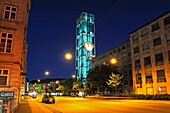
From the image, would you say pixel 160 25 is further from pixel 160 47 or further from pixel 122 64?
pixel 122 64

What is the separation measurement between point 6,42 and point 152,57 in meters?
38.3

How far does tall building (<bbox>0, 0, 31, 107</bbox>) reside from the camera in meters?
16.6

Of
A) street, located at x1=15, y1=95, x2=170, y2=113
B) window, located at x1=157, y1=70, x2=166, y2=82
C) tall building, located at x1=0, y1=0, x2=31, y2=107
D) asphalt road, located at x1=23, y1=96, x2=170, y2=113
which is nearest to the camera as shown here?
street, located at x1=15, y1=95, x2=170, y2=113

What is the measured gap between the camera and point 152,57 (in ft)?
145

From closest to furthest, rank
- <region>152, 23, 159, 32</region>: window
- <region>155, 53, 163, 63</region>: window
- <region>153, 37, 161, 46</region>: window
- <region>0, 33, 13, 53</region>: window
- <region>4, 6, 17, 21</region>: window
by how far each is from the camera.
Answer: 1. <region>0, 33, 13, 53</region>: window
2. <region>4, 6, 17, 21</region>: window
3. <region>155, 53, 163, 63</region>: window
4. <region>153, 37, 161, 46</region>: window
5. <region>152, 23, 159, 32</region>: window

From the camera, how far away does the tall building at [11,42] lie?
16.6 meters

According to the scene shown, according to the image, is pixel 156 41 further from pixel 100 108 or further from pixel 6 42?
pixel 6 42

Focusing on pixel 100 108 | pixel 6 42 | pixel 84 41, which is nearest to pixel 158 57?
pixel 100 108

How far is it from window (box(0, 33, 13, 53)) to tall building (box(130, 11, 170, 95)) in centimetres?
3610

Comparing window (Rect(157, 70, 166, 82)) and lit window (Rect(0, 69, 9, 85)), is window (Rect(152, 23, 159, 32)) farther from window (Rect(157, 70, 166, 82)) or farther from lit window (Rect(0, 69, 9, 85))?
lit window (Rect(0, 69, 9, 85))

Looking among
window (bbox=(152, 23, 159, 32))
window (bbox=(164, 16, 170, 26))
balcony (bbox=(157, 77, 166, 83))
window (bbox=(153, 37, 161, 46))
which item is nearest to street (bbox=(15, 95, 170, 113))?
balcony (bbox=(157, 77, 166, 83))

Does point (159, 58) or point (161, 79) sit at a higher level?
point (159, 58)

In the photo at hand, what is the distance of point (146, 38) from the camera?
47.0 m

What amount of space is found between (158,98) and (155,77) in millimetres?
9158
